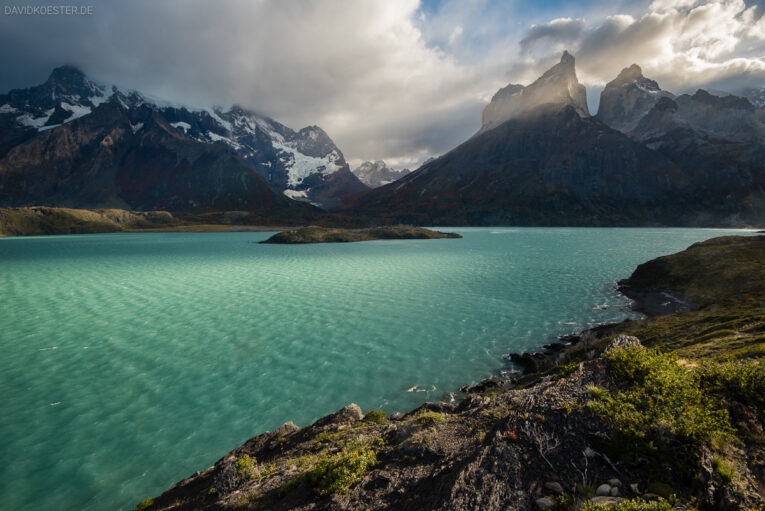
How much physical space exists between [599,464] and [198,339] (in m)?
27.6

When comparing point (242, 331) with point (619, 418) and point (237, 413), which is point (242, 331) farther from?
point (619, 418)

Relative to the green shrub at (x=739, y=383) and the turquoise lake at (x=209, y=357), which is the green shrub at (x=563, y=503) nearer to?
the green shrub at (x=739, y=383)

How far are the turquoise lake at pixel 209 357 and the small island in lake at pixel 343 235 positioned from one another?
8774cm

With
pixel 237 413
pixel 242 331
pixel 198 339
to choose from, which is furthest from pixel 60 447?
pixel 242 331

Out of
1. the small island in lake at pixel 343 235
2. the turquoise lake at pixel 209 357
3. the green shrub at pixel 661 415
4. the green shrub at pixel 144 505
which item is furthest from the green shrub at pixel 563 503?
the small island in lake at pixel 343 235

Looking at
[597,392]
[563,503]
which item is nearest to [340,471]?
[563,503]

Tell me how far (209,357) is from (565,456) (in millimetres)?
22991

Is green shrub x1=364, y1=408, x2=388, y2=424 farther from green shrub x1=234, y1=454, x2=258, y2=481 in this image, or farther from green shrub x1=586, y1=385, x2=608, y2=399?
green shrub x1=586, y1=385, x2=608, y2=399

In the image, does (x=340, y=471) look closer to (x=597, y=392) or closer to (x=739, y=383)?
(x=597, y=392)

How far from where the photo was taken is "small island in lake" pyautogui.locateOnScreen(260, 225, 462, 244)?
137 m

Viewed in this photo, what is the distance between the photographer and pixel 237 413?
16.7m

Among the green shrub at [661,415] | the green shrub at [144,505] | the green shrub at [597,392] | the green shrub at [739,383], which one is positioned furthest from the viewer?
the green shrub at [144,505]

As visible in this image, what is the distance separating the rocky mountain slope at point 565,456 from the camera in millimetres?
6062

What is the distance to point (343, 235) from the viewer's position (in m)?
146
